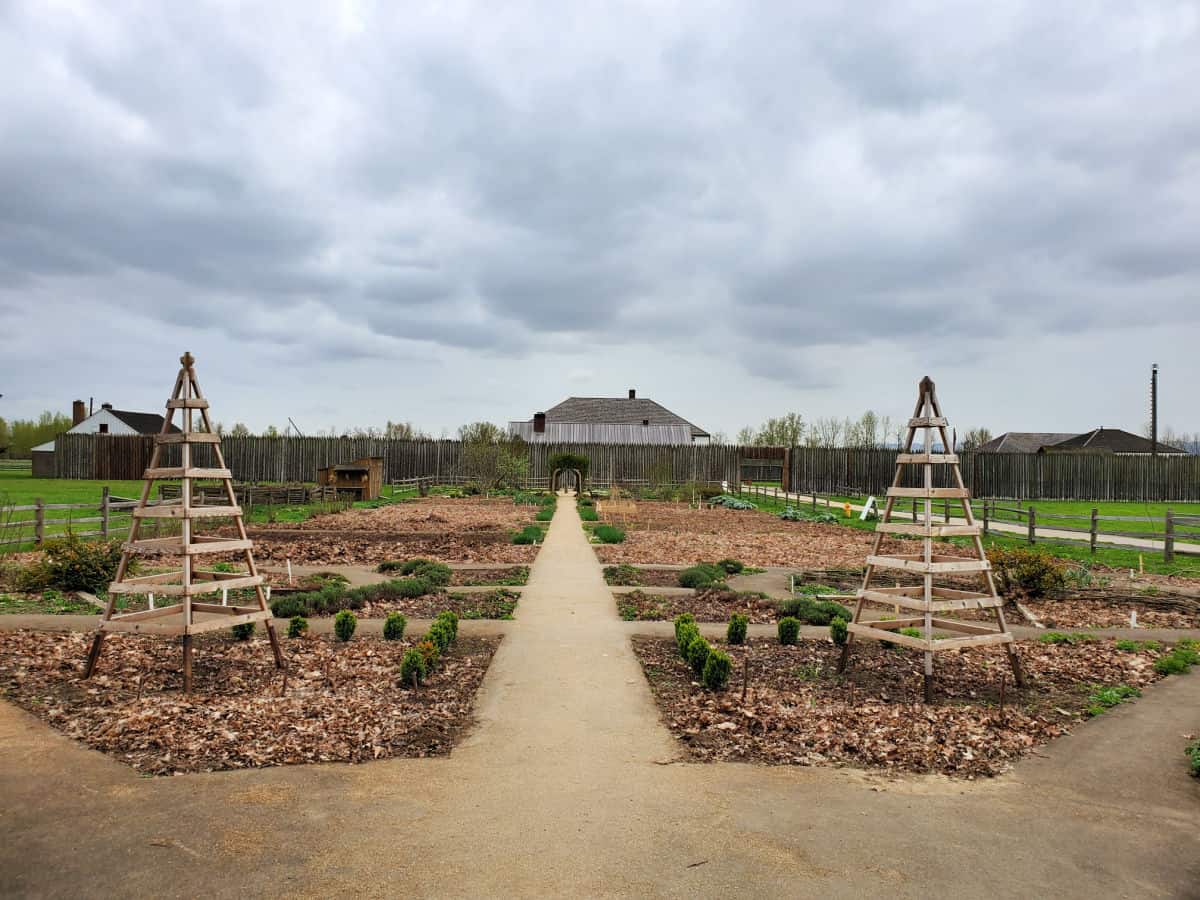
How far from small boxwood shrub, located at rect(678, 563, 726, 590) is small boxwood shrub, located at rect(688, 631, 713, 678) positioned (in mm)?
4708

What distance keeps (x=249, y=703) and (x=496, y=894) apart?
3605 mm

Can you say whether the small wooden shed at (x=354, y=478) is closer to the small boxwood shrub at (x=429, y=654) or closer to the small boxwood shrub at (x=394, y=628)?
the small boxwood shrub at (x=394, y=628)

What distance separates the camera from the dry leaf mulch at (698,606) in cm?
1050

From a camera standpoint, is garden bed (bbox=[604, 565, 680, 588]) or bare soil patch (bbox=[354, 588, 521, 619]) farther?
garden bed (bbox=[604, 565, 680, 588])

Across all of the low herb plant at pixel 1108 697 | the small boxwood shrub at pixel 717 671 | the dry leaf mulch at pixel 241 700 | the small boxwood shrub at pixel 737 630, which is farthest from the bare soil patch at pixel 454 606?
the low herb plant at pixel 1108 697

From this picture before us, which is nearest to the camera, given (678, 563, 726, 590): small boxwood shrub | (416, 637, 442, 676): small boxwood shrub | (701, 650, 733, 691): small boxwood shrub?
(701, 650, 733, 691): small boxwood shrub

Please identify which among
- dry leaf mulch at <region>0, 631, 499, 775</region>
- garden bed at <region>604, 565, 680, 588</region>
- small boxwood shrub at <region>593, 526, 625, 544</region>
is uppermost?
small boxwood shrub at <region>593, 526, 625, 544</region>

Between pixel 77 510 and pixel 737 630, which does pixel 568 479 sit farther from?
pixel 737 630

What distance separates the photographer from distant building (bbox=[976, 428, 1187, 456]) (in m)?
61.1

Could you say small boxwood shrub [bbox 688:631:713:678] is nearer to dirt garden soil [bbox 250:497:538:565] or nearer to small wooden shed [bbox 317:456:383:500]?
dirt garden soil [bbox 250:497:538:565]

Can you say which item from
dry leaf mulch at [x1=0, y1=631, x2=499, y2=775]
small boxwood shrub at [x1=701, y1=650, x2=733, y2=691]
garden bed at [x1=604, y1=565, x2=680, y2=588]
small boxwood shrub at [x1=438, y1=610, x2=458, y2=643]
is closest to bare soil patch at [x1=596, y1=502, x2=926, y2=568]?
garden bed at [x1=604, y1=565, x2=680, y2=588]

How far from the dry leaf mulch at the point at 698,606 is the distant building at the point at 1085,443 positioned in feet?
173

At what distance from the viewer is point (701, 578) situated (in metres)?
12.6

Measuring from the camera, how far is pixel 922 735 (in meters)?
5.99
